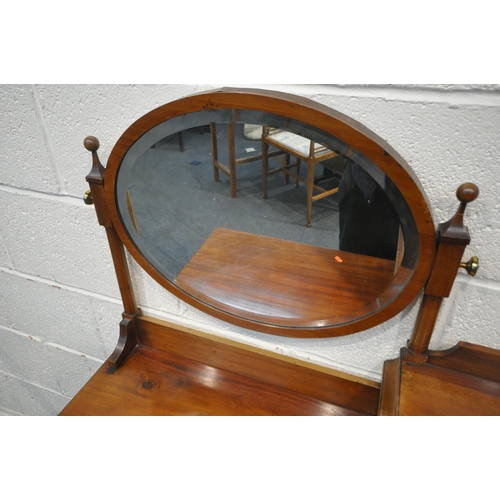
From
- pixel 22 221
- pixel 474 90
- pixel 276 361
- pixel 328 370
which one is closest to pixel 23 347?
pixel 22 221

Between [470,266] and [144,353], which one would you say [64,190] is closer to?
[144,353]

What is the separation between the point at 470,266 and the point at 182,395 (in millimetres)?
590

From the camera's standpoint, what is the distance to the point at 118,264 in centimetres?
79

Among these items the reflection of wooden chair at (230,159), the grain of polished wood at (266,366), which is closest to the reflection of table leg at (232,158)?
the reflection of wooden chair at (230,159)

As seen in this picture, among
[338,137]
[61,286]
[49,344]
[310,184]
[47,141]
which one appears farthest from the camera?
[49,344]

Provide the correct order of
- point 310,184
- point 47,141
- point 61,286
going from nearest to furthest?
point 310,184
point 47,141
point 61,286

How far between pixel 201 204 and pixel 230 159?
0.12 metres

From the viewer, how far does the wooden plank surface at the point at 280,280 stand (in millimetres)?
697

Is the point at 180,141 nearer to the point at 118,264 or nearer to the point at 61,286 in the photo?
the point at 118,264

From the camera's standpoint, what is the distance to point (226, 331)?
2.73 ft

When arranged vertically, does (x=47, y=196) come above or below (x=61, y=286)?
above

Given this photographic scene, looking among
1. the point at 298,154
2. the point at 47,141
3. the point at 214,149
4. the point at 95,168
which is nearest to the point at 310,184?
the point at 298,154

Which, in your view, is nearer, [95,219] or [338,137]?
[338,137]

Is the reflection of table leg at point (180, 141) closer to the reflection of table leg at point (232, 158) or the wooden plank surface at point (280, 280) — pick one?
the reflection of table leg at point (232, 158)
